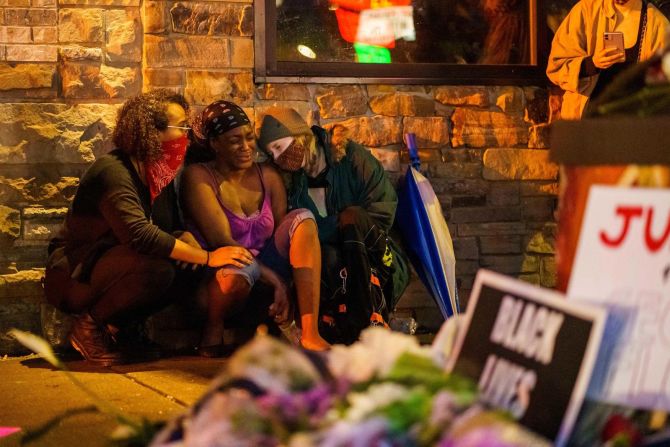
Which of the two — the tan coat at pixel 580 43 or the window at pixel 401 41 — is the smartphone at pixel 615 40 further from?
the window at pixel 401 41

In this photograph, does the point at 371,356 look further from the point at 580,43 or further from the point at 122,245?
the point at 580,43

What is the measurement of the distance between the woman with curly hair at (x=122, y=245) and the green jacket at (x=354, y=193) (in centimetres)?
60

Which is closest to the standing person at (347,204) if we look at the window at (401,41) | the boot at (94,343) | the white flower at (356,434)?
the window at (401,41)

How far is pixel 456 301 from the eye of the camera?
18.6 ft

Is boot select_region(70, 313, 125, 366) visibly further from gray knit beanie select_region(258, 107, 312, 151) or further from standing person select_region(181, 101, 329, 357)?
gray knit beanie select_region(258, 107, 312, 151)

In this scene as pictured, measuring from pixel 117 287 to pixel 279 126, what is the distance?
1.20m

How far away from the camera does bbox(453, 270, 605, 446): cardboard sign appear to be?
5.15 feet

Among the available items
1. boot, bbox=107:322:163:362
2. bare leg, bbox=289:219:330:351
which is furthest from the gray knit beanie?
boot, bbox=107:322:163:362

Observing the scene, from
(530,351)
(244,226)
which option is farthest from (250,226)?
(530,351)

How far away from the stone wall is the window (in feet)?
0.26

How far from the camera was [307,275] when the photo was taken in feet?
17.1

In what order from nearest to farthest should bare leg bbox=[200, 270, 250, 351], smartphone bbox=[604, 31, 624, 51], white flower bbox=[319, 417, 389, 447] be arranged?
white flower bbox=[319, 417, 389, 447], bare leg bbox=[200, 270, 250, 351], smartphone bbox=[604, 31, 624, 51]

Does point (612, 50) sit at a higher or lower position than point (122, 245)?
higher

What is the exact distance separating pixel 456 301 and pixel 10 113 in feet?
8.38
